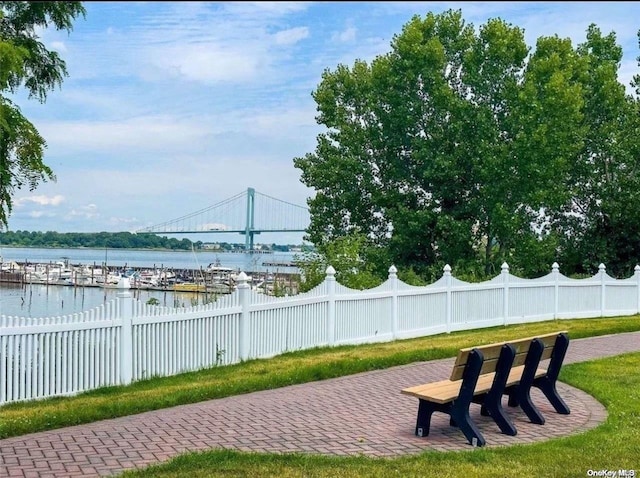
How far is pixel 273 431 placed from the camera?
25.7 feet

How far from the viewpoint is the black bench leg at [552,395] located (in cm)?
884

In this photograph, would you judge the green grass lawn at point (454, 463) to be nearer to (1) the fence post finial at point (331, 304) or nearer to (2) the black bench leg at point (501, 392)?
(2) the black bench leg at point (501, 392)

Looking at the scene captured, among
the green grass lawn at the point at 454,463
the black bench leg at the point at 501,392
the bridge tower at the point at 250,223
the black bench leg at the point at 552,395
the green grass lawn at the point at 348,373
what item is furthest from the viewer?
the bridge tower at the point at 250,223

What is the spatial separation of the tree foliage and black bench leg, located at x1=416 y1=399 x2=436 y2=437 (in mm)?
17757

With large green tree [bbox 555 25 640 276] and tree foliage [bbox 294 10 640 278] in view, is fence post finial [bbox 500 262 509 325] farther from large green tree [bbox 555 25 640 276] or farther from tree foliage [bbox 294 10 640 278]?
large green tree [bbox 555 25 640 276]

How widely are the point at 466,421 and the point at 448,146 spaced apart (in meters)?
19.7

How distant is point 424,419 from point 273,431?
1.62 m

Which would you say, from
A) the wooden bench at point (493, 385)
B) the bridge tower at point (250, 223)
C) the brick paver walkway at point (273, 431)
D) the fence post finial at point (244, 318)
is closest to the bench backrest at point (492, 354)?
the wooden bench at point (493, 385)

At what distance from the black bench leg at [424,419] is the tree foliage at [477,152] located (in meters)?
17.8

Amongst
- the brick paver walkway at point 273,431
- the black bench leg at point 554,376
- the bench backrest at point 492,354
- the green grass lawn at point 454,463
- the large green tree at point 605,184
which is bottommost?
the brick paver walkway at point 273,431

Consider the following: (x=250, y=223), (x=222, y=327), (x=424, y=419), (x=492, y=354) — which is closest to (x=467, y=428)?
(x=424, y=419)

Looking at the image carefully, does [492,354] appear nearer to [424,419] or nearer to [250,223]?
[424,419]

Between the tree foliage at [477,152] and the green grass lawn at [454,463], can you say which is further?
the tree foliage at [477,152]

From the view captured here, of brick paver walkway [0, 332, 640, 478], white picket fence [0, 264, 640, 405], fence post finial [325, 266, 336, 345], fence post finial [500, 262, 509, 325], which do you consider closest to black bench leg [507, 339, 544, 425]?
brick paver walkway [0, 332, 640, 478]
